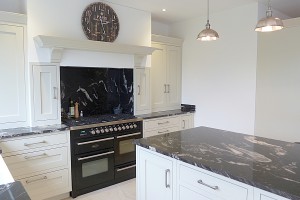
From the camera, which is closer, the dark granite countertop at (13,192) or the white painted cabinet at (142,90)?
the dark granite countertop at (13,192)

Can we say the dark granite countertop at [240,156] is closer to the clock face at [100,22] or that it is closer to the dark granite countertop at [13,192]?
the dark granite countertop at [13,192]

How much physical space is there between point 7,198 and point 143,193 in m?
1.32

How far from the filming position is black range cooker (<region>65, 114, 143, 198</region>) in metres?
2.98

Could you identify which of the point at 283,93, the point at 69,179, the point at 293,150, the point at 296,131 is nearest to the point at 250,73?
the point at 283,93

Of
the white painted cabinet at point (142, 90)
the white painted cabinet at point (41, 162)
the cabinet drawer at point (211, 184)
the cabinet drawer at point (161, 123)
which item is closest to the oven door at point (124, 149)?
the cabinet drawer at point (161, 123)

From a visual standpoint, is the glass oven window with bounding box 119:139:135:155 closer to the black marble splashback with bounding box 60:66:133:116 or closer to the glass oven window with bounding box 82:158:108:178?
the glass oven window with bounding box 82:158:108:178

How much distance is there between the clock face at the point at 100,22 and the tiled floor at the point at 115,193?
2.08 m

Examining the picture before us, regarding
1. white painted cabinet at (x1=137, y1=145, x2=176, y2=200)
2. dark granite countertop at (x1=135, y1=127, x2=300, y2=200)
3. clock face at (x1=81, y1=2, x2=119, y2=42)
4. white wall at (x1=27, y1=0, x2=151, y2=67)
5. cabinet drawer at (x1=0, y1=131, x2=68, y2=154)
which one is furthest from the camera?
clock face at (x1=81, y1=2, x2=119, y2=42)

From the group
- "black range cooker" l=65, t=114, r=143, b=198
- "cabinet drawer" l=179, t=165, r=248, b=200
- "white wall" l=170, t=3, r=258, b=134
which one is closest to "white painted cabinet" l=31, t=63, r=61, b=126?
"black range cooker" l=65, t=114, r=143, b=198

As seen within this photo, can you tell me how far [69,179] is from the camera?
2.94 metres

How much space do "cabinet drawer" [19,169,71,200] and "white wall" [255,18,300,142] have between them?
2800 millimetres

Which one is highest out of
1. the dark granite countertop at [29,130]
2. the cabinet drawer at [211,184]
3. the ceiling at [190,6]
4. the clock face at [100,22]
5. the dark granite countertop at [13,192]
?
the ceiling at [190,6]

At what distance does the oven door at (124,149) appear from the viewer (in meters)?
3.34

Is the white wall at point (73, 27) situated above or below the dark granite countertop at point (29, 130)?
above
